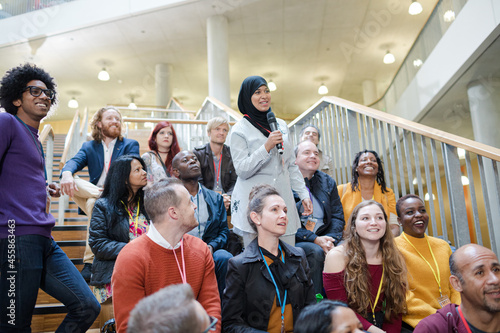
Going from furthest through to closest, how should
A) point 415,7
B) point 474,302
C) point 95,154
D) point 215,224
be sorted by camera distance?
point 415,7, point 95,154, point 215,224, point 474,302

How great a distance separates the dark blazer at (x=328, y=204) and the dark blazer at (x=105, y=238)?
1.25m

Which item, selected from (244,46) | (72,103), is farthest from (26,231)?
(72,103)

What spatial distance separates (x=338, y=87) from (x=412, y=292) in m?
12.8

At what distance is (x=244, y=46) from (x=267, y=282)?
996cm

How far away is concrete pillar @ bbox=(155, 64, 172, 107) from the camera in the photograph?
40.4 feet

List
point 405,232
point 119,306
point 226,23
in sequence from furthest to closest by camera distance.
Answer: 1. point 226,23
2. point 405,232
3. point 119,306

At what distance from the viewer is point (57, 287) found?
1.78 m

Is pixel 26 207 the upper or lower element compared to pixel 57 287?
upper

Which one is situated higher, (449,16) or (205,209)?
(449,16)

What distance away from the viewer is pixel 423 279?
93.7 inches

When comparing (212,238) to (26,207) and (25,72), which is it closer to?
(26,207)

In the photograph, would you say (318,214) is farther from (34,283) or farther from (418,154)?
(34,283)

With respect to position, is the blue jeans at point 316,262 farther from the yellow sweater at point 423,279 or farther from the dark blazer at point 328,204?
the yellow sweater at point 423,279

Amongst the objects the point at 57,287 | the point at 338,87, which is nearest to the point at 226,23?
the point at 338,87
